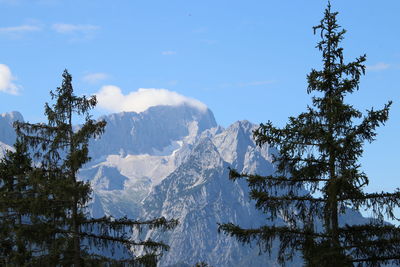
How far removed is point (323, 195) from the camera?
19.7m

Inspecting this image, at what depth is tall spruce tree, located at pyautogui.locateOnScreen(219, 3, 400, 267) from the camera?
19.4 m

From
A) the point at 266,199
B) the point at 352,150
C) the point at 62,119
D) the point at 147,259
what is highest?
the point at 62,119

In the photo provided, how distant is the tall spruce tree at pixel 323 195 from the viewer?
19.4 metres

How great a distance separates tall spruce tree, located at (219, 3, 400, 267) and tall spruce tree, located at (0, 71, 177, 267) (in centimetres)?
534

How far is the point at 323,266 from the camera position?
19219 millimetres

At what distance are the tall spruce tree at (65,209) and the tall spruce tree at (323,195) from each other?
534 centimetres

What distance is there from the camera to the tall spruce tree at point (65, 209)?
2328cm

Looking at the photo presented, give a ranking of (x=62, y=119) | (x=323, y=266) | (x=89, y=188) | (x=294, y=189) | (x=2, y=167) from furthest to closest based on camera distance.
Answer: (x=2, y=167)
(x=62, y=119)
(x=89, y=188)
(x=294, y=189)
(x=323, y=266)

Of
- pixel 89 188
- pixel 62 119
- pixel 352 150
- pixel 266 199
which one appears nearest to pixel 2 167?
pixel 62 119

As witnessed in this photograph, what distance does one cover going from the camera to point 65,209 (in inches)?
941

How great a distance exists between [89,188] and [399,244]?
36.8 ft

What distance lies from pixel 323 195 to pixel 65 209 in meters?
10.2

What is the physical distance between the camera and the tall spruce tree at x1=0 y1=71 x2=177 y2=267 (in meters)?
23.3

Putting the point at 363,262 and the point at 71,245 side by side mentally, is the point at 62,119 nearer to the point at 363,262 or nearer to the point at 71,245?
the point at 71,245
